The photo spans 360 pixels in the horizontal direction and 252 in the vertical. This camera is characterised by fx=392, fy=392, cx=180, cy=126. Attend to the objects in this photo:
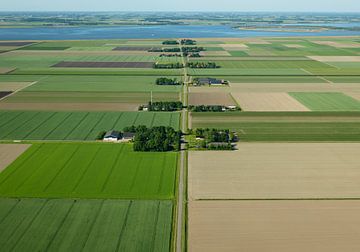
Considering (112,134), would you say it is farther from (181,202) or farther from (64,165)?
(181,202)

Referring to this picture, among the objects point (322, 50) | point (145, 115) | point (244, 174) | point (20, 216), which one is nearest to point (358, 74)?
point (322, 50)

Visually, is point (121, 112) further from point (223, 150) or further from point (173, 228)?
point (173, 228)

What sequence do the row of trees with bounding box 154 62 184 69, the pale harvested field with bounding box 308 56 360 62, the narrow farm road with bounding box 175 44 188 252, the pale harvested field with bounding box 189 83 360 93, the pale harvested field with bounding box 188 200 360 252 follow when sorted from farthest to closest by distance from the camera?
the pale harvested field with bounding box 308 56 360 62 → the row of trees with bounding box 154 62 184 69 → the pale harvested field with bounding box 189 83 360 93 → the narrow farm road with bounding box 175 44 188 252 → the pale harvested field with bounding box 188 200 360 252

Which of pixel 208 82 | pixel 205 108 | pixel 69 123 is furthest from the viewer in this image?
pixel 208 82

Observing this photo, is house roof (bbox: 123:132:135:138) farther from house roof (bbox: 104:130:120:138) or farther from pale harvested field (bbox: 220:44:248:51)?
pale harvested field (bbox: 220:44:248:51)

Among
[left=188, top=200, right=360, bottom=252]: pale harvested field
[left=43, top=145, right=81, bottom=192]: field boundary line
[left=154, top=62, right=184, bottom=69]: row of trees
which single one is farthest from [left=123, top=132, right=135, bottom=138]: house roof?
[left=154, top=62, right=184, bottom=69]: row of trees

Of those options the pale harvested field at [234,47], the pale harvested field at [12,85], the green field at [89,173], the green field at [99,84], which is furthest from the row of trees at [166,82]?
the pale harvested field at [234,47]

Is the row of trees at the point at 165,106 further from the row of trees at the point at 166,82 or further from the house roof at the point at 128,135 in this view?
the row of trees at the point at 166,82

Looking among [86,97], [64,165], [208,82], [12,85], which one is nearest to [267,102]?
[208,82]
